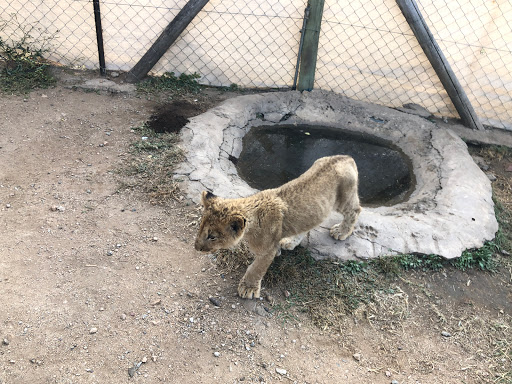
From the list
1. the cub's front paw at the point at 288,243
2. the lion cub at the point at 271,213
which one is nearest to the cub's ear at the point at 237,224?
the lion cub at the point at 271,213

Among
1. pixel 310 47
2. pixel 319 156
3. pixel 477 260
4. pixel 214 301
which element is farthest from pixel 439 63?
pixel 214 301

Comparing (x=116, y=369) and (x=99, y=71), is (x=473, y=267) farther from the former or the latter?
(x=99, y=71)

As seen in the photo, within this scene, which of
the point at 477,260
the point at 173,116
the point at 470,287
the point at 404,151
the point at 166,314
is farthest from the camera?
the point at 404,151

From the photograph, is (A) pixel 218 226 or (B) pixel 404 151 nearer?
(A) pixel 218 226

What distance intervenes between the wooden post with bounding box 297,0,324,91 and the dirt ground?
4.15m

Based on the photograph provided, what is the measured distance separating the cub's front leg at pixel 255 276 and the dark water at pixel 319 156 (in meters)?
1.90

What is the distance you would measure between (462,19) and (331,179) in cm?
511

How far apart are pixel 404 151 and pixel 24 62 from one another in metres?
7.03

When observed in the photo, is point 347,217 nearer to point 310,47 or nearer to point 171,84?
point 310,47

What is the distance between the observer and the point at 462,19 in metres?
7.62

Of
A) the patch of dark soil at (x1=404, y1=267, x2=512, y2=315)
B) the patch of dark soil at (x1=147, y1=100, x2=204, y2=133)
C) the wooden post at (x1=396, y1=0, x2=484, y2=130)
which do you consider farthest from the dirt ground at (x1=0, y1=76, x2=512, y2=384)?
the wooden post at (x1=396, y1=0, x2=484, y2=130)

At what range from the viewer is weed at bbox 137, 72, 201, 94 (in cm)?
798

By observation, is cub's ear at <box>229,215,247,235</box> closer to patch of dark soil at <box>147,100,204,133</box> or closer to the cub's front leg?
the cub's front leg

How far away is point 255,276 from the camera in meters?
4.38
